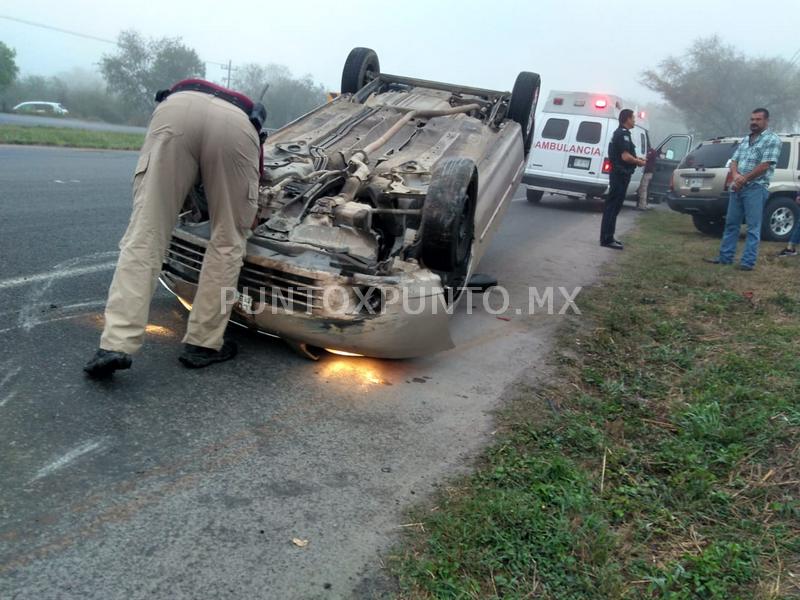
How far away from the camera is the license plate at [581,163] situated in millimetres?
12938

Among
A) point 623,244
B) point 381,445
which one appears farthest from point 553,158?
point 381,445

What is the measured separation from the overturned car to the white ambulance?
8002mm

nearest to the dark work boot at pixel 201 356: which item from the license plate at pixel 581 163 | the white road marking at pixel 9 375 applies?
→ the white road marking at pixel 9 375

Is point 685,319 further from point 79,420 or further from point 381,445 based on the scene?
point 79,420

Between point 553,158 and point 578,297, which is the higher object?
point 553,158

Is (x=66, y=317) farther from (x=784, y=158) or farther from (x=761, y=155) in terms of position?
(x=784, y=158)

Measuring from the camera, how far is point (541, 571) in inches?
89.0

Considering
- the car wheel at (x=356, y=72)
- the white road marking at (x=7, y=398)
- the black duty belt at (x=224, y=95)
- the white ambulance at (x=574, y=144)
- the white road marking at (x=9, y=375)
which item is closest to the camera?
the white road marking at (x=7, y=398)

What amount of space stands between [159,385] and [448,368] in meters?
1.75

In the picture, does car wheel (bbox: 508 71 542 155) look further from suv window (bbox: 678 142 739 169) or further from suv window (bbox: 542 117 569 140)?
suv window (bbox: 542 117 569 140)

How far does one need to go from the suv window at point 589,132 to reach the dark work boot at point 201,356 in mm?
10819

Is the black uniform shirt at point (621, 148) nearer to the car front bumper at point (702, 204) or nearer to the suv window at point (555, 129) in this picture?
the car front bumper at point (702, 204)

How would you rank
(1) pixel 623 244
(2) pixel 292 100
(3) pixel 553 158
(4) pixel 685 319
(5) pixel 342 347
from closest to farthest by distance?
(5) pixel 342 347, (4) pixel 685 319, (1) pixel 623 244, (3) pixel 553 158, (2) pixel 292 100

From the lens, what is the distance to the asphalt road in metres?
2.17
